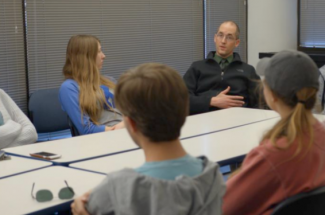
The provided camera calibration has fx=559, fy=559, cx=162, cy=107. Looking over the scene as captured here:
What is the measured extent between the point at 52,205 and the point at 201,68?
2829 mm

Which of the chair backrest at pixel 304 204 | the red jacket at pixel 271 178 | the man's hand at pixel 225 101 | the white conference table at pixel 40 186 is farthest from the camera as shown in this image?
the man's hand at pixel 225 101

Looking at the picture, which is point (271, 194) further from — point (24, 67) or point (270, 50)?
point (270, 50)

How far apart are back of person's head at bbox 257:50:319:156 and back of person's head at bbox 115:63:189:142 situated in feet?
1.56

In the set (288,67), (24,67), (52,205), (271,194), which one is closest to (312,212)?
(271,194)

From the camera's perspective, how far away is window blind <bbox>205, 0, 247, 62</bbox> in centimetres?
642

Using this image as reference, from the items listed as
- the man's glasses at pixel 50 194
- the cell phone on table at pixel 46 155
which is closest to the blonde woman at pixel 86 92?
the cell phone on table at pixel 46 155

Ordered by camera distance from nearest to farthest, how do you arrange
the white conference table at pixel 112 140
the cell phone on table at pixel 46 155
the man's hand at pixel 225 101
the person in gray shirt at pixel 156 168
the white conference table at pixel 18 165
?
the person in gray shirt at pixel 156 168, the white conference table at pixel 18 165, the cell phone on table at pixel 46 155, the white conference table at pixel 112 140, the man's hand at pixel 225 101

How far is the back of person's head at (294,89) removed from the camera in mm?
1908

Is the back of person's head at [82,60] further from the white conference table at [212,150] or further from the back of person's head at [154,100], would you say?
the back of person's head at [154,100]

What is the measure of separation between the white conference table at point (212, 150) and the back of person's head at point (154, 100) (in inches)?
35.3

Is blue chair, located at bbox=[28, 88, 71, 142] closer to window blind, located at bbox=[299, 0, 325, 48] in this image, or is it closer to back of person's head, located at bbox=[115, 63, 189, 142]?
window blind, located at bbox=[299, 0, 325, 48]

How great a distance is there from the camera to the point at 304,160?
1873 mm

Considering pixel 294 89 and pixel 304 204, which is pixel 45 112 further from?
pixel 304 204

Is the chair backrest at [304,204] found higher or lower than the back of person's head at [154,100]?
lower
